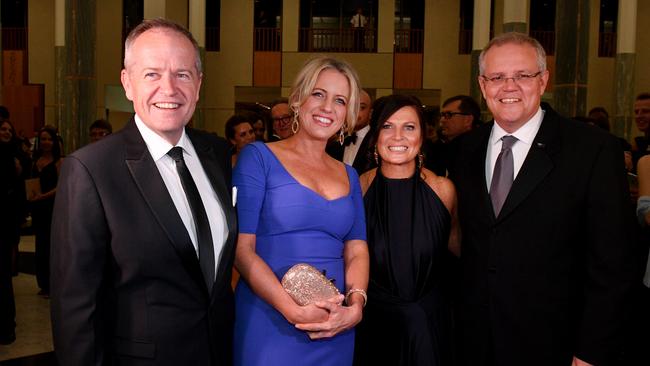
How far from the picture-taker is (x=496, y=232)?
2213 mm

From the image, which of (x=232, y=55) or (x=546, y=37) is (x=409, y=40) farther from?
(x=232, y=55)

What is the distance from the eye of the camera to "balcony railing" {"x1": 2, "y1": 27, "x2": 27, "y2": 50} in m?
16.2

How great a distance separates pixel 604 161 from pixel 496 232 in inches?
17.1

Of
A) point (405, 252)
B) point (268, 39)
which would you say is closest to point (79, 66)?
point (268, 39)

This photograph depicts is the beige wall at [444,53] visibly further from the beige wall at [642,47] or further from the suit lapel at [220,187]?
the suit lapel at [220,187]

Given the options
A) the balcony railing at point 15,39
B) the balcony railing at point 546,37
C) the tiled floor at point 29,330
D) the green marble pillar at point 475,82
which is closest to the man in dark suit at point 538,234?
the tiled floor at point 29,330

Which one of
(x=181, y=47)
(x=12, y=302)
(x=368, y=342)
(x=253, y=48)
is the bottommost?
(x=12, y=302)

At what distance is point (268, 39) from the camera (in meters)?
16.2

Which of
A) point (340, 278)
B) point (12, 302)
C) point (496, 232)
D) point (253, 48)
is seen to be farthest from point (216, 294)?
point (253, 48)

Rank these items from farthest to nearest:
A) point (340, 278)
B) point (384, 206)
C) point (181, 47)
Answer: point (384, 206) < point (340, 278) < point (181, 47)

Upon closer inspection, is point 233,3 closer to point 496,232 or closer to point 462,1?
point 462,1

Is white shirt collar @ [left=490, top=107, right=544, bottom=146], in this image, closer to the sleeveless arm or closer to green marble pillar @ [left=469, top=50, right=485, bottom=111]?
the sleeveless arm

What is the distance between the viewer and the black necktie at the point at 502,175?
2.25 metres

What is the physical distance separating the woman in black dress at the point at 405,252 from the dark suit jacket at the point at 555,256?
298 millimetres
